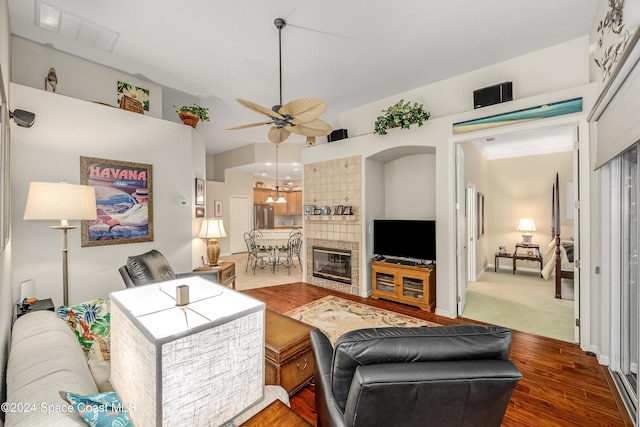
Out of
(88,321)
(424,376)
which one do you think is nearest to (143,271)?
(88,321)

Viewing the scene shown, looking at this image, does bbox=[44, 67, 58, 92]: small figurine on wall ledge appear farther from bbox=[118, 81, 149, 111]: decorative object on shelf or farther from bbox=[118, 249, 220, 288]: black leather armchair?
bbox=[118, 249, 220, 288]: black leather armchair

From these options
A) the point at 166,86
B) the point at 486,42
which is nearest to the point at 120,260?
the point at 166,86

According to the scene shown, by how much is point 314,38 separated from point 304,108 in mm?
1081

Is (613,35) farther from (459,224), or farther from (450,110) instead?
(459,224)

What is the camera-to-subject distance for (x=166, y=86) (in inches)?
153

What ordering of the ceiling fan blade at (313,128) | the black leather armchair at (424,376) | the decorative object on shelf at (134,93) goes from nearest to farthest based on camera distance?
the black leather armchair at (424,376) → the ceiling fan blade at (313,128) → the decorative object on shelf at (134,93)

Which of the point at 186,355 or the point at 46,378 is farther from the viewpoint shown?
the point at 46,378

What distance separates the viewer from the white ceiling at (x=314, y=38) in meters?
2.41

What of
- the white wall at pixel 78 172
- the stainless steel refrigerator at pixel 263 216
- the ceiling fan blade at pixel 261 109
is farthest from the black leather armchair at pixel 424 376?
the stainless steel refrigerator at pixel 263 216

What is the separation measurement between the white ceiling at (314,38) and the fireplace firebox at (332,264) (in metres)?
2.76

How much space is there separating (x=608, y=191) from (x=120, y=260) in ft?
16.7

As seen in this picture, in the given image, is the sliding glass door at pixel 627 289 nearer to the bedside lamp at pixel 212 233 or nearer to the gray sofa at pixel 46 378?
the gray sofa at pixel 46 378

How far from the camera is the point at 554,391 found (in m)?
2.12

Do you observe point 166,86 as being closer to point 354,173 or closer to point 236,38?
point 236,38
